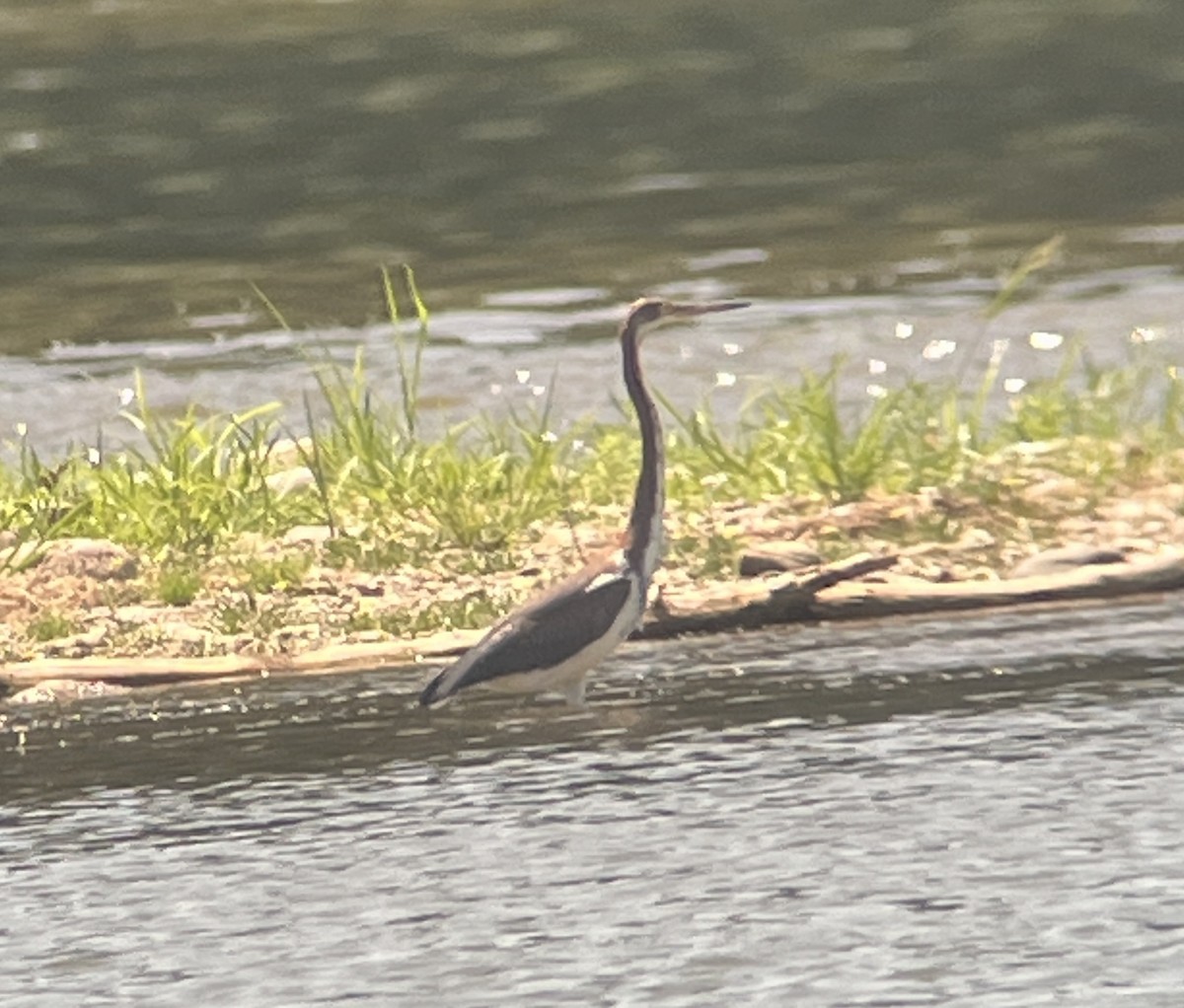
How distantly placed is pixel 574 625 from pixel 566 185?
50.6ft

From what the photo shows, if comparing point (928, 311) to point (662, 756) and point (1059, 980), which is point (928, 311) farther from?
point (1059, 980)

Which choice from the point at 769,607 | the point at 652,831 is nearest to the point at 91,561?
the point at 769,607

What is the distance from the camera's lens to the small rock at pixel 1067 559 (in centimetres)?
1245

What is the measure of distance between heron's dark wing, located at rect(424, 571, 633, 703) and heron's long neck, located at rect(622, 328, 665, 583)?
16 cm

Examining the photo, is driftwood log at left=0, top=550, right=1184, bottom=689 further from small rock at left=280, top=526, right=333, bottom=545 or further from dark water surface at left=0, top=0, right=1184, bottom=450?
dark water surface at left=0, top=0, right=1184, bottom=450

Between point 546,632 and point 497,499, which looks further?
point 497,499

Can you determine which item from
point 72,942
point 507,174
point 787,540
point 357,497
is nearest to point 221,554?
point 357,497

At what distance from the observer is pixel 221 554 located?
524 inches

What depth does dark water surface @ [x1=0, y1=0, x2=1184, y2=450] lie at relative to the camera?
65.1ft

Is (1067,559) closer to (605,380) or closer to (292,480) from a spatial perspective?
(292,480)

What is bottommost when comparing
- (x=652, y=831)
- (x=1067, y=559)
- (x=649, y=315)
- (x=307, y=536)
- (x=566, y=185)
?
(x=652, y=831)

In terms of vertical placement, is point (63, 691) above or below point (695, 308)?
below

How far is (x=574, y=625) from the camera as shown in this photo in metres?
10.9

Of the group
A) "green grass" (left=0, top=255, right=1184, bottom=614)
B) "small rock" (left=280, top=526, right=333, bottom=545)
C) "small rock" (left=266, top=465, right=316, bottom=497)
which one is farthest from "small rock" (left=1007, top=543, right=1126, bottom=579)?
"small rock" (left=266, top=465, right=316, bottom=497)
